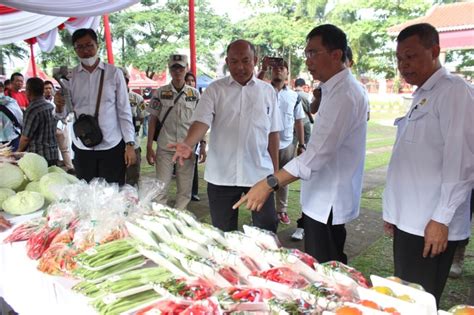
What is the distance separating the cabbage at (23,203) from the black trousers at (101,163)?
1024mm

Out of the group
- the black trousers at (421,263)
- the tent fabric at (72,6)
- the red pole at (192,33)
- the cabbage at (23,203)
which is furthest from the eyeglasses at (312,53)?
the tent fabric at (72,6)

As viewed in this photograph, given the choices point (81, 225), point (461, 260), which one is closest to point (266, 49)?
point (461, 260)

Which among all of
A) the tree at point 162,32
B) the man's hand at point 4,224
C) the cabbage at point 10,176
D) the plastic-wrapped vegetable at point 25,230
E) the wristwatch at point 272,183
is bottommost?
the man's hand at point 4,224

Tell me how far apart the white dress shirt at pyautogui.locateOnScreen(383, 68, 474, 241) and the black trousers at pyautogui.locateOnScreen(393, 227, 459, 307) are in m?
0.06

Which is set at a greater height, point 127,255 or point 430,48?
point 430,48

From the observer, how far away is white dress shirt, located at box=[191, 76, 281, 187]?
2627 mm

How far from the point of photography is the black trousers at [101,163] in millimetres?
3168

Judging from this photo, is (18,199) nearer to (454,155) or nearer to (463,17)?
(454,155)

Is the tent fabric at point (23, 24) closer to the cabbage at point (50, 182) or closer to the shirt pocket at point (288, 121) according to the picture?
the shirt pocket at point (288, 121)

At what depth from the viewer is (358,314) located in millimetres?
891

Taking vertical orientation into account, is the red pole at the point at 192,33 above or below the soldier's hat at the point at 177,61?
above

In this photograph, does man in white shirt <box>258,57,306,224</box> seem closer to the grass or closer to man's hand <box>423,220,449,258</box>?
the grass

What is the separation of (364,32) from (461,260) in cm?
1983

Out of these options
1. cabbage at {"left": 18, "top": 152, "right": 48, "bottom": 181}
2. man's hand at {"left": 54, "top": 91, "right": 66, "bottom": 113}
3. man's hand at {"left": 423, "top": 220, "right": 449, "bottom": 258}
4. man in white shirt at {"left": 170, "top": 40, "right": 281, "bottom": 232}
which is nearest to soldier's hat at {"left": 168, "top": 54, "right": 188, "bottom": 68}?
man's hand at {"left": 54, "top": 91, "right": 66, "bottom": 113}
